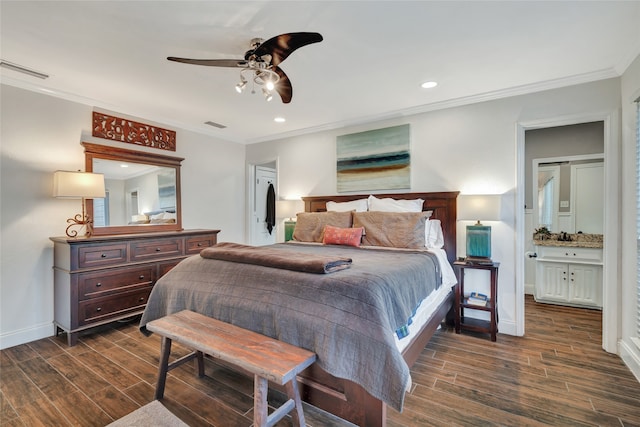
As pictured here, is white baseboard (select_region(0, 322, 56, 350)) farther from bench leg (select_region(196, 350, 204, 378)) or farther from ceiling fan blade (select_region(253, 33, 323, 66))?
ceiling fan blade (select_region(253, 33, 323, 66))

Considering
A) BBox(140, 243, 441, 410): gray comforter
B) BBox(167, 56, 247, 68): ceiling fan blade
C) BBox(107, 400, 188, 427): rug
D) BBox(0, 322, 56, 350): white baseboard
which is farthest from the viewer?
BBox(0, 322, 56, 350): white baseboard

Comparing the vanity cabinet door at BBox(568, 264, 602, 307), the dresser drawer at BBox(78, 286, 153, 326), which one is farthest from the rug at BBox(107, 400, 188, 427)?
the vanity cabinet door at BBox(568, 264, 602, 307)

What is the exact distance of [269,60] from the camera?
199 cm

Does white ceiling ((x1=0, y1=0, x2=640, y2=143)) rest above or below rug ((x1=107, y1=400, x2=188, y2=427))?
above

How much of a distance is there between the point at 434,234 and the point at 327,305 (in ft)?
6.75

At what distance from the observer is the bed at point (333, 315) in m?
1.42

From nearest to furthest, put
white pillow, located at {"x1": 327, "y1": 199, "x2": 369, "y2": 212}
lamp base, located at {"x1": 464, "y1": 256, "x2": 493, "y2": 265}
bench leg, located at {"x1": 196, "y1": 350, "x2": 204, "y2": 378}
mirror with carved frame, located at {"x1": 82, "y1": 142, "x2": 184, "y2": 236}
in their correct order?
bench leg, located at {"x1": 196, "y1": 350, "x2": 204, "y2": 378}, lamp base, located at {"x1": 464, "y1": 256, "x2": 493, "y2": 265}, mirror with carved frame, located at {"x1": 82, "y1": 142, "x2": 184, "y2": 236}, white pillow, located at {"x1": 327, "y1": 199, "x2": 369, "y2": 212}

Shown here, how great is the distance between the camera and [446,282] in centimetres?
283

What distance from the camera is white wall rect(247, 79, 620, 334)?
2.74 meters

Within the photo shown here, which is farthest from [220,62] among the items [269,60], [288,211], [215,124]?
[288,211]

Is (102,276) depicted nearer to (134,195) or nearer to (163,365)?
(134,195)

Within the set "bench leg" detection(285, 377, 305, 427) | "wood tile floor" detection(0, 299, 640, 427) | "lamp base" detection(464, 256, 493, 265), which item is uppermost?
"lamp base" detection(464, 256, 493, 265)

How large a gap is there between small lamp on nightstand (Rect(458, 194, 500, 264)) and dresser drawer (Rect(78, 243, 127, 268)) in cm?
361

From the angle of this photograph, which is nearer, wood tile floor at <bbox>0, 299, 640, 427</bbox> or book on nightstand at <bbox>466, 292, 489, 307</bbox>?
wood tile floor at <bbox>0, 299, 640, 427</bbox>
